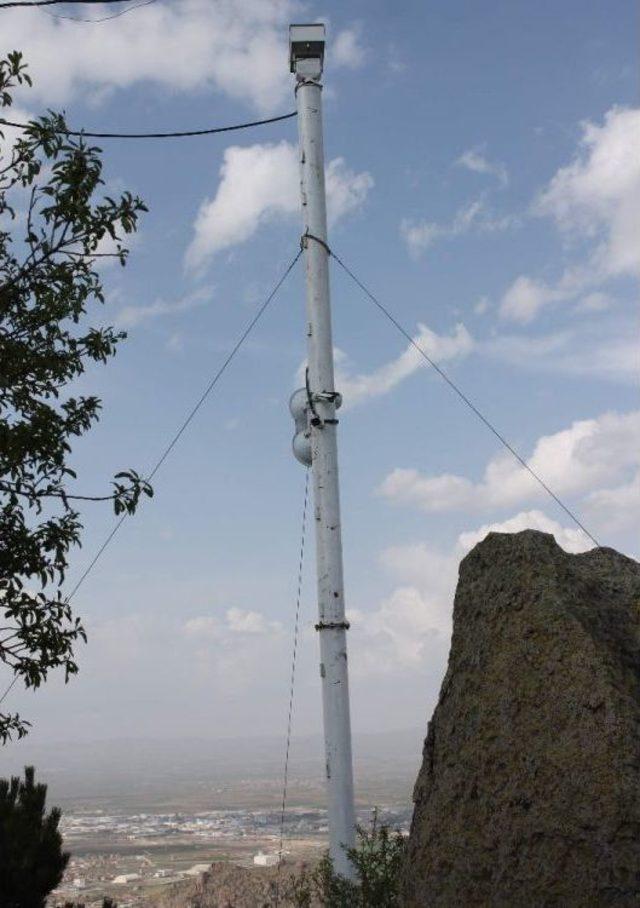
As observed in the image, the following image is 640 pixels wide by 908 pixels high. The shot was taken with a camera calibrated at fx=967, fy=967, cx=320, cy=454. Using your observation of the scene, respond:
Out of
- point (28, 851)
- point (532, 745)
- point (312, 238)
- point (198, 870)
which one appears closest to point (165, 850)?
point (198, 870)

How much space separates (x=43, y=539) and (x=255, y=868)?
394 inches

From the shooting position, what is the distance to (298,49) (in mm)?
11117

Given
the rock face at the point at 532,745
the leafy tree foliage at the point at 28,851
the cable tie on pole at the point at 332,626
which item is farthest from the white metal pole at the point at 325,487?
A: the rock face at the point at 532,745

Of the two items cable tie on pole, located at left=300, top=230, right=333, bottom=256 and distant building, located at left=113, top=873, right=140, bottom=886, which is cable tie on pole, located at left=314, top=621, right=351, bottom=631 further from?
distant building, located at left=113, top=873, right=140, bottom=886

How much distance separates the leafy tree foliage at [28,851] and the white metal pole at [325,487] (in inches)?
121

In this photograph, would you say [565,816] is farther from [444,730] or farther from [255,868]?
[255,868]

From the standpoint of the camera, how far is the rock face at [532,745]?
5.30 m

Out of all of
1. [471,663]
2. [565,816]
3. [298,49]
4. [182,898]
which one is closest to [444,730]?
[471,663]

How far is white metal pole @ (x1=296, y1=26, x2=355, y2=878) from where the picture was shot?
387 inches

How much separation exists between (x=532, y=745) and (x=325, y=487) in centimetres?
496

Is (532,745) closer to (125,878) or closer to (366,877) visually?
(366,877)

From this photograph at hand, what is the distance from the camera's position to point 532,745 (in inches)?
220

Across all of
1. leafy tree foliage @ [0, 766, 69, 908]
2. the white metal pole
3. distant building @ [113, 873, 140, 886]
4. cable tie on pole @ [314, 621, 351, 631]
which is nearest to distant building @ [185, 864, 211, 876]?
distant building @ [113, 873, 140, 886]

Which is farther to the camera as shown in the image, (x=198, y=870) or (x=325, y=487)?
(x=198, y=870)
